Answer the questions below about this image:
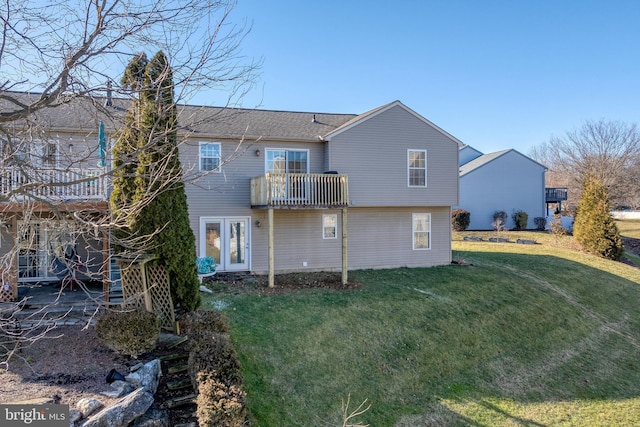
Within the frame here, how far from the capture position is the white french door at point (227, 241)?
13.5 metres

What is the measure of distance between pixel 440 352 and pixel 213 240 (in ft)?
27.1

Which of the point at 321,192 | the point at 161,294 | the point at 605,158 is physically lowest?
the point at 161,294

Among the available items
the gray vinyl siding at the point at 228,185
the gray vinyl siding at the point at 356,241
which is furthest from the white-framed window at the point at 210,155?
the gray vinyl siding at the point at 356,241

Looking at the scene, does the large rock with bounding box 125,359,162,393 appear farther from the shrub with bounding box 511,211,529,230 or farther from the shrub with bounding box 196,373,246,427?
the shrub with bounding box 511,211,529,230

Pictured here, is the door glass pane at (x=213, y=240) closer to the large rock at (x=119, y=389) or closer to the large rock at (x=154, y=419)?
the large rock at (x=119, y=389)

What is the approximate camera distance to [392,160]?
49.8 ft

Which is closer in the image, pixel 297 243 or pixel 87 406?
pixel 87 406

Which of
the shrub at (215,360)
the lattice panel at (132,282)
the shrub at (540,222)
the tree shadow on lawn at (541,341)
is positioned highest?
the shrub at (540,222)

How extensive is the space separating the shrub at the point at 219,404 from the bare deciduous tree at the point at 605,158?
3753cm

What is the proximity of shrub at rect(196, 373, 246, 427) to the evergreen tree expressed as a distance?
2210 cm

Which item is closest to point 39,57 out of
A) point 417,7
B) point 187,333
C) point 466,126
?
point 187,333

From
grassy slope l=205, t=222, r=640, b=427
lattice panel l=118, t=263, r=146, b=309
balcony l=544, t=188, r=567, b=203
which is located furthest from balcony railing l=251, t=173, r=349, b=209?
balcony l=544, t=188, r=567, b=203

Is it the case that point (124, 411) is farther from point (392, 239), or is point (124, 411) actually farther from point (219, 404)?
point (392, 239)

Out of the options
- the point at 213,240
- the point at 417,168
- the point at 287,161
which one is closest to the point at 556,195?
the point at 417,168
